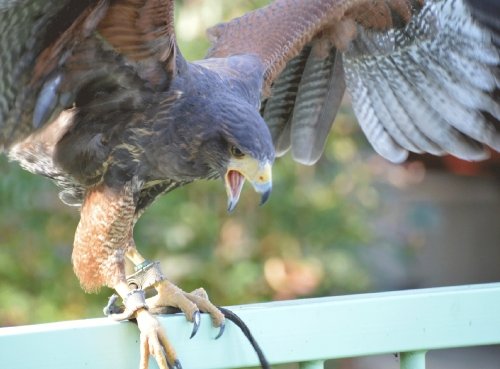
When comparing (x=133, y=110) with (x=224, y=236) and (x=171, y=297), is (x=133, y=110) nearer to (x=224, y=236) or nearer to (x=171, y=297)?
(x=171, y=297)

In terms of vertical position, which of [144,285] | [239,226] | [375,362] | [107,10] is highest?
[107,10]

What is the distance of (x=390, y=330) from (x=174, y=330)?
59 centimetres

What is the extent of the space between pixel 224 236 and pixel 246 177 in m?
A: 2.45

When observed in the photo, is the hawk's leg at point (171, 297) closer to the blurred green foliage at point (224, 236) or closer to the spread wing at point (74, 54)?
the spread wing at point (74, 54)

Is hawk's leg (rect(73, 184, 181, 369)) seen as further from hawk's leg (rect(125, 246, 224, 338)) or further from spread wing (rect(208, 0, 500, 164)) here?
spread wing (rect(208, 0, 500, 164))

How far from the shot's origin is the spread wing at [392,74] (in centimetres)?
450

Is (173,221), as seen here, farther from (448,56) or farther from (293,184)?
(448,56)

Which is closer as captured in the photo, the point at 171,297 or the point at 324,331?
the point at 324,331

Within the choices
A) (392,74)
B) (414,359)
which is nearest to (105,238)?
(414,359)

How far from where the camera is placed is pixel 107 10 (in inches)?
121

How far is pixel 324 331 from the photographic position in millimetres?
2707

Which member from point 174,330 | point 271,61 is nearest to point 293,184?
point 271,61

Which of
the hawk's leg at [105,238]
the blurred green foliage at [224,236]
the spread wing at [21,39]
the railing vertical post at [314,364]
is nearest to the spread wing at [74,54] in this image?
the spread wing at [21,39]

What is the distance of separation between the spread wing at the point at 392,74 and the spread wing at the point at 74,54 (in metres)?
0.94
